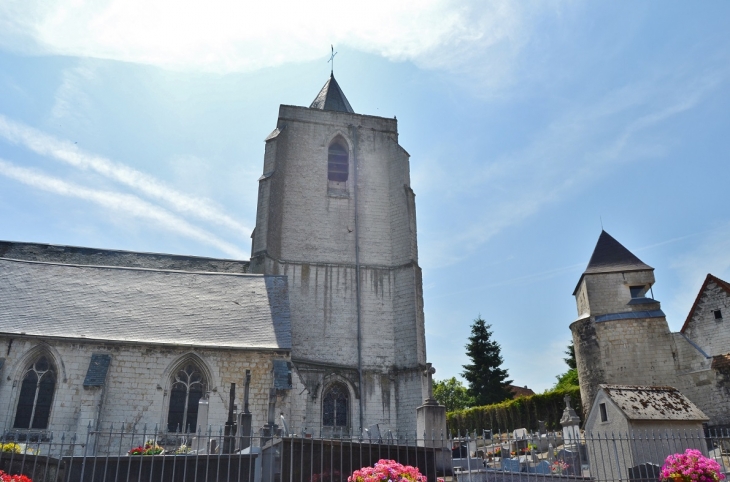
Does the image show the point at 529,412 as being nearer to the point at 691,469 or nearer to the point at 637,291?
the point at 637,291

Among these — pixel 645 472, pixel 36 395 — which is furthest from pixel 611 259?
pixel 36 395

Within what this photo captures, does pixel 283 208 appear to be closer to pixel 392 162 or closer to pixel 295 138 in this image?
pixel 295 138

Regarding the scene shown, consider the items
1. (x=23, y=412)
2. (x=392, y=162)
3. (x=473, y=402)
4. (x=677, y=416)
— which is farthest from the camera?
(x=473, y=402)

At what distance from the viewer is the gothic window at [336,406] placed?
18516mm

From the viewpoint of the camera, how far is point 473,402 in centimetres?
3712

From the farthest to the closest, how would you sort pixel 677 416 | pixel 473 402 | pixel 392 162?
pixel 473 402
pixel 392 162
pixel 677 416

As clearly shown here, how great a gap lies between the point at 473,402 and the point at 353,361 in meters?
19.7

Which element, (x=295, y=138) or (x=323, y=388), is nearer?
(x=323, y=388)

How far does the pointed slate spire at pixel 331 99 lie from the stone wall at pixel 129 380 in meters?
13.6

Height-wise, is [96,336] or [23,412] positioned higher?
[96,336]

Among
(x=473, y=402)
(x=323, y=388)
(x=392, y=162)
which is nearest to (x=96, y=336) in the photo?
(x=323, y=388)

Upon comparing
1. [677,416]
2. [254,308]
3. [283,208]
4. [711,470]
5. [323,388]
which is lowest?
[711,470]

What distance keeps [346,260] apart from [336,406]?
17.6 ft

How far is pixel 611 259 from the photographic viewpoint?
22094 mm
